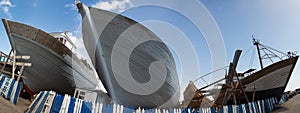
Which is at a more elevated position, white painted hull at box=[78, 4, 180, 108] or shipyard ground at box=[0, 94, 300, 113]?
white painted hull at box=[78, 4, 180, 108]

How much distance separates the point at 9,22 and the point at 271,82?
14.9 m

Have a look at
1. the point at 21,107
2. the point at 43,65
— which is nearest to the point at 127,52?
the point at 21,107

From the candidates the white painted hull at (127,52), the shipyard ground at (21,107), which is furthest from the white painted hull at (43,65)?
the white painted hull at (127,52)

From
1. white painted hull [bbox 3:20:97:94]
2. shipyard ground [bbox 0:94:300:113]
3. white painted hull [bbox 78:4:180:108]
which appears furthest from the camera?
white painted hull [bbox 3:20:97:94]

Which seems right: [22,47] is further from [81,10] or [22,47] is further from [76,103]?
[76,103]

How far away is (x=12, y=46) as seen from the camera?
10.2m

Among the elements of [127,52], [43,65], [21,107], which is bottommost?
[21,107]

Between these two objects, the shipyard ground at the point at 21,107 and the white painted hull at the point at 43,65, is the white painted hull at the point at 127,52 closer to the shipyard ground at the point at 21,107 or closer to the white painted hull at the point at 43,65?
the white painted hull at the point at 43,65

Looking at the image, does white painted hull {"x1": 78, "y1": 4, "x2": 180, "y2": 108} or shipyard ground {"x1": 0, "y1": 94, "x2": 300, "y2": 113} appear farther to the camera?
white painted hull {"x1": 78, "y1": 4, "x2": 180, "y2": 108}

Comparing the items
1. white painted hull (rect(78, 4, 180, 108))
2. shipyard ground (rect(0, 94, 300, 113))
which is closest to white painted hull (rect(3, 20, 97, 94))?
shipyard ground (rect(0, 94, 300, 113))

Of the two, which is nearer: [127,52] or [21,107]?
[21,107]

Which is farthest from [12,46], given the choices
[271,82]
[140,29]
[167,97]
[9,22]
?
[271,82]

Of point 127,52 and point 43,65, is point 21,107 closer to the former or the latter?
point 43,65

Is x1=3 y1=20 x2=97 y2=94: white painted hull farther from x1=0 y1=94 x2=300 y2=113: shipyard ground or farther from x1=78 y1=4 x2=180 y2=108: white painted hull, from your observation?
x1=78 y1=4 x2=180 y2=108: white painted hull
